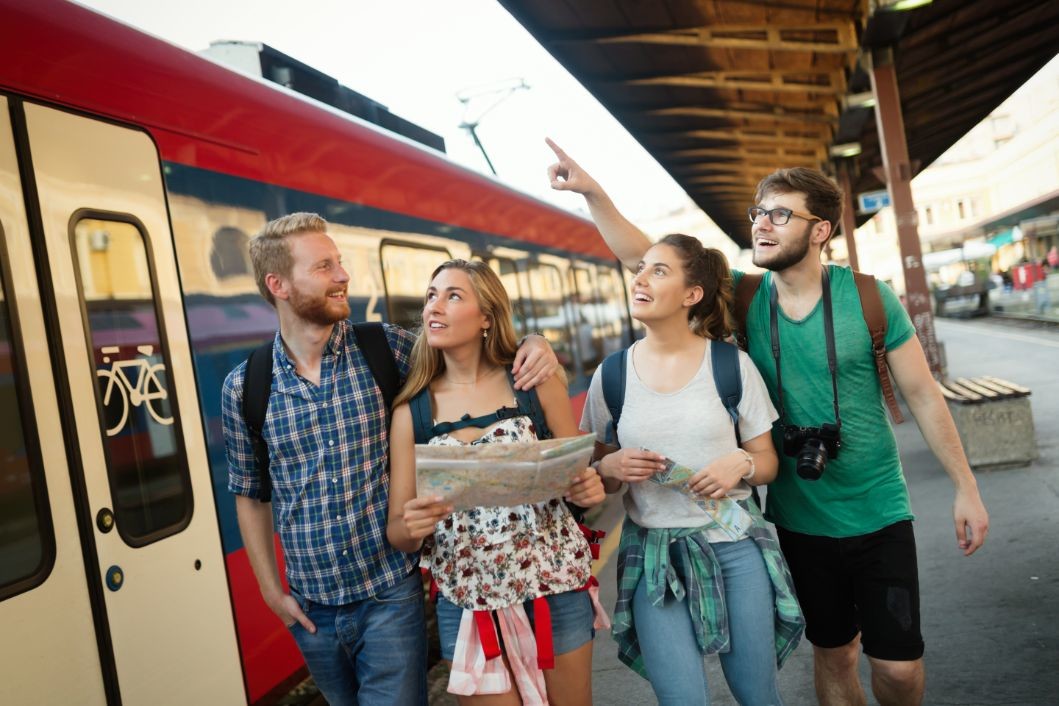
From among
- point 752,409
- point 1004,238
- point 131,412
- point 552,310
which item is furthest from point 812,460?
Result: point 1004,238

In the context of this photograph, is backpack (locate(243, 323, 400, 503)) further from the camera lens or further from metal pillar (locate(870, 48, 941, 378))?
metal pillar (locate(870, 48, 941, 378))

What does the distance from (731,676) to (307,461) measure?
1.33 m

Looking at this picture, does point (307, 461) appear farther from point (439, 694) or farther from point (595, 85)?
point (595, 85)

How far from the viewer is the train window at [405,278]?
556 cm

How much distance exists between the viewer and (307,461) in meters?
2.58

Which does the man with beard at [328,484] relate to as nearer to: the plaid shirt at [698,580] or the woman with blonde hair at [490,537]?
the woman with blonde hair at [490,537]

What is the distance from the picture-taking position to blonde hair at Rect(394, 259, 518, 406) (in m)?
2.61

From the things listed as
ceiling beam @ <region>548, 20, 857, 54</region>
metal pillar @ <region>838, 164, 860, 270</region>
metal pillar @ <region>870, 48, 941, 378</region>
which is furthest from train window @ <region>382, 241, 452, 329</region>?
metal pillar @ <region>838, 164, 860, 270</region>

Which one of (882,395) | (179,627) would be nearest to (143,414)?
(179,627)

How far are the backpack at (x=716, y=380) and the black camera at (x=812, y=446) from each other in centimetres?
21

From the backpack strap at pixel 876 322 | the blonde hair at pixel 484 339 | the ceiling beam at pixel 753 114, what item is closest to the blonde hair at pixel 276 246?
the blonde hair at pixel 484 339

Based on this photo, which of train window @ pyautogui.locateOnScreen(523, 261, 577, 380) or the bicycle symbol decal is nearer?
the bicycle symbol decal

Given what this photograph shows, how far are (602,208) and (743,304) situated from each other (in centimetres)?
56

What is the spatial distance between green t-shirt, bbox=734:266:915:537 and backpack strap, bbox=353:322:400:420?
1195 mm
